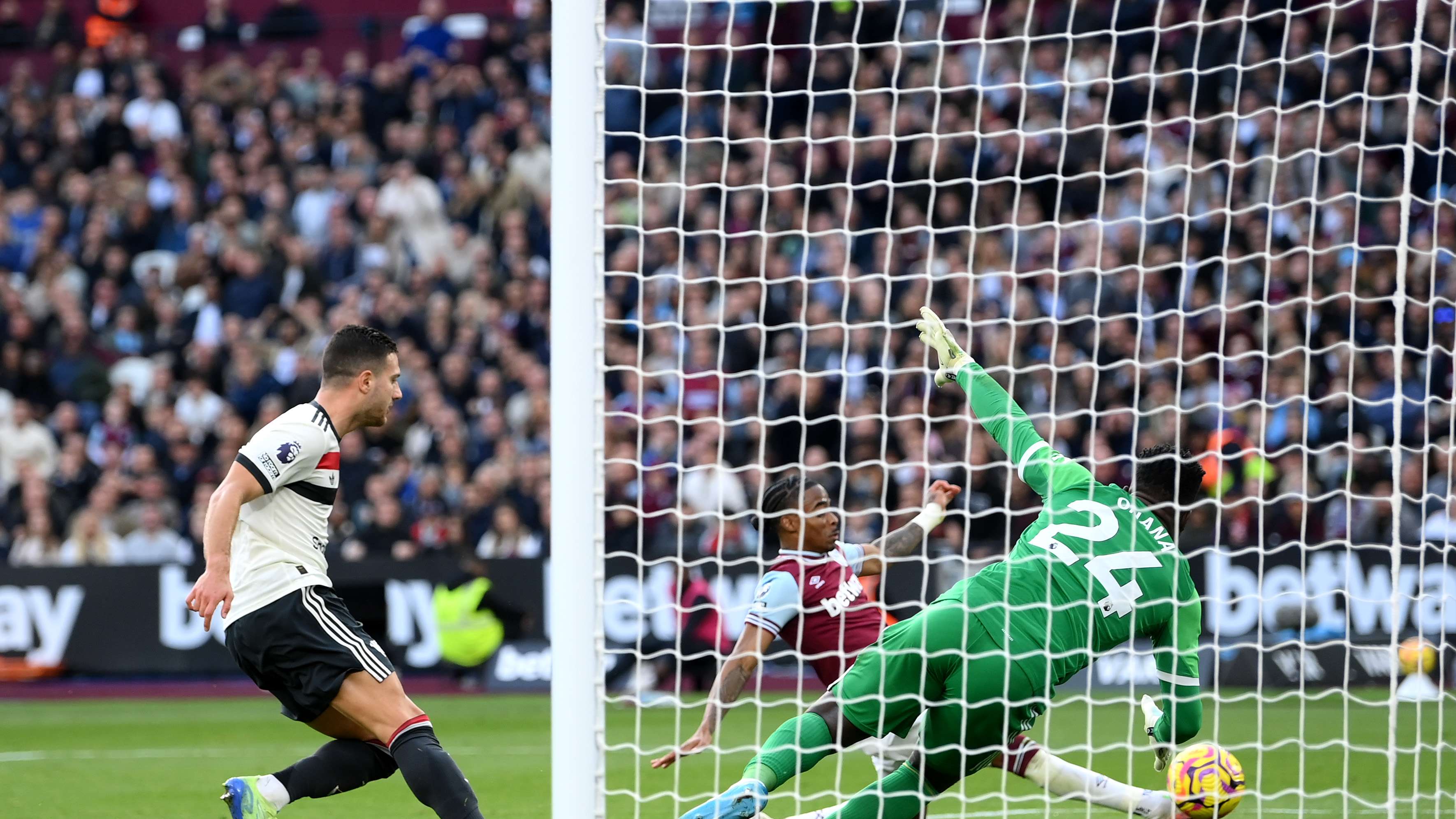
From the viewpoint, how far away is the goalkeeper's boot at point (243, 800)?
18.6 feet

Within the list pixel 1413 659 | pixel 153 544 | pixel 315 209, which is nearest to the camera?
pixel 1413 659

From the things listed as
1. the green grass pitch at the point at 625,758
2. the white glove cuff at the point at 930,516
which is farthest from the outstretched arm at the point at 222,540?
the white glove cuff at the point at 930,516

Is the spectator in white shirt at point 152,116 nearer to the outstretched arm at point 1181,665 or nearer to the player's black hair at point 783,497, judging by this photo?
the player's black hair at point 783,497

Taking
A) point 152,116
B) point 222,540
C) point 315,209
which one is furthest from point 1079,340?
point 152,116

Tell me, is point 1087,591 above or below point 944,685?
above

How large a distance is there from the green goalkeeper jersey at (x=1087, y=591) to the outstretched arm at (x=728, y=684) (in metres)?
0.83

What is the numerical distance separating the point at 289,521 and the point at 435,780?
3.37 feet

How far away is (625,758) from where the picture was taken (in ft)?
31.2

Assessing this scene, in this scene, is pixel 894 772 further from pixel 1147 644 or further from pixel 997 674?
pixel 1147 644

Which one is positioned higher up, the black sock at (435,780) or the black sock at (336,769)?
the black sock at (435,780)

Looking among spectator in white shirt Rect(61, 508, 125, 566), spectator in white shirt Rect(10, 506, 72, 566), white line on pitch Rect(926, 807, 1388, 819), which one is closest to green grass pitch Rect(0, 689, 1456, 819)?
white line on pitch Rect(926, 807, 1388, 819)

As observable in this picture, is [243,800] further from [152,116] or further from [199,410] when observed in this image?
[152,116]

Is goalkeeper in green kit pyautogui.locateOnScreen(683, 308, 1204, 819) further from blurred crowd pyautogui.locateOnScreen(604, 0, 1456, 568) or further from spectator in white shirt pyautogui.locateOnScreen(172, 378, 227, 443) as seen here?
spectator in white shirt pyautogui.locateOnScreen(172, 378, 227, 443)

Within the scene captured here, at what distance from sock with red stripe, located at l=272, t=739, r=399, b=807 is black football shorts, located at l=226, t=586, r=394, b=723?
0.26 metres
